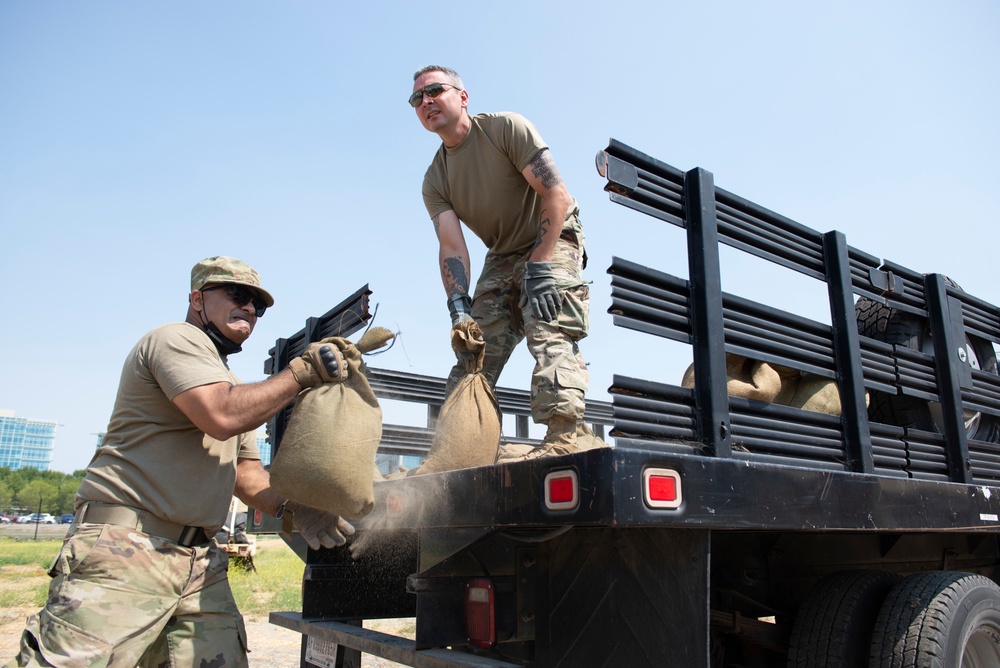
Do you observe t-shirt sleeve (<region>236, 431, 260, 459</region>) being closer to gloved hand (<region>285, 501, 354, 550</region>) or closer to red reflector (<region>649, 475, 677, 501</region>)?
gloved hand (<region>285, 501, 354, 550</region>)

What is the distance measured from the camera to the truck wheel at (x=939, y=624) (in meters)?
2.34

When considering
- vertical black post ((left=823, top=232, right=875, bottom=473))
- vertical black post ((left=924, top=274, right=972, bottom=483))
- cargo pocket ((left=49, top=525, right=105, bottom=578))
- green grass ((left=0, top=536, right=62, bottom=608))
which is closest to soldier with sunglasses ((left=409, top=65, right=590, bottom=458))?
vertical black post ((left=823, top=232, right=875, bottom=473))

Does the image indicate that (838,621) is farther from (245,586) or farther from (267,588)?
(245,586)

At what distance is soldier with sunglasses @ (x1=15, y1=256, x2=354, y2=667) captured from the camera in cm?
222

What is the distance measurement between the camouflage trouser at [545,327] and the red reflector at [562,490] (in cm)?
79

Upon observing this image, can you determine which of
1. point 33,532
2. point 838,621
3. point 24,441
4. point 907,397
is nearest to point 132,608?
point 838,621

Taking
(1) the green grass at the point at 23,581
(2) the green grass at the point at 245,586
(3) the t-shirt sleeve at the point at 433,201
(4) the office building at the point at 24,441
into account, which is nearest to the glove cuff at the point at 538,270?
(3) the t-shirt sleeve at the point at 433,201

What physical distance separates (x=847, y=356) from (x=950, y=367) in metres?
0.75

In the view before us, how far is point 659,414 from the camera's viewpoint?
215cm

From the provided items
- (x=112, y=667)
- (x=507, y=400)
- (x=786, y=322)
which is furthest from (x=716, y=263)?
(x=507, y=400)

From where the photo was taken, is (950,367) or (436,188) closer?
(950,367)

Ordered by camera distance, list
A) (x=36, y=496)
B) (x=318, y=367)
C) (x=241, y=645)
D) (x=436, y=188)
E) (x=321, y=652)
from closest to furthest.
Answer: (x=318, y=367), (x=241, y=645), (x=321, y=652), (x=436, y=188), (x=36, y=496)

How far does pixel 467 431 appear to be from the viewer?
2.61 meters

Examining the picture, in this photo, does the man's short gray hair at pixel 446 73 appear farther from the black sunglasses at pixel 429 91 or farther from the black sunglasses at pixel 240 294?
the black sunglasses at pixel 240 294
